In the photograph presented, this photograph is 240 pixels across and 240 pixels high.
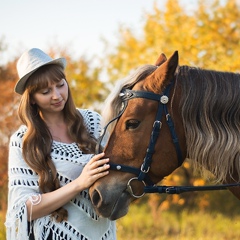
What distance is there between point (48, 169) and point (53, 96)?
19.2 inches

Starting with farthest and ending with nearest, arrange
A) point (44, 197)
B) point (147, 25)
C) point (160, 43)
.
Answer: point (147, 25) < point (160, 43) < point (44, 197)

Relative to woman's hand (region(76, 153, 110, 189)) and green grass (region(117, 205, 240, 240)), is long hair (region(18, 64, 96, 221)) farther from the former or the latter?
green grass (region(117, 205, 240, 240))

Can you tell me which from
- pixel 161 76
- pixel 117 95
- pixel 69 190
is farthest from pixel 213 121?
pixel 69 190

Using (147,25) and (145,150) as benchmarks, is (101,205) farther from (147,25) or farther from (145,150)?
(147,25)

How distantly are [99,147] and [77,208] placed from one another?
436mm

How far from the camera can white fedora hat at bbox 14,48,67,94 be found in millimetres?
3256

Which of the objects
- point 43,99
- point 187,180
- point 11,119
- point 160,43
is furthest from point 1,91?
point 43,99

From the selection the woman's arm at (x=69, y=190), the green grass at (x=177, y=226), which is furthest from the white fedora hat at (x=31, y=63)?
the green grass at (x=177, y=226)

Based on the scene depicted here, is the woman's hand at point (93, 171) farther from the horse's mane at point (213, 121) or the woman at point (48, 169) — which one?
the horse's mane at point (213, 121)

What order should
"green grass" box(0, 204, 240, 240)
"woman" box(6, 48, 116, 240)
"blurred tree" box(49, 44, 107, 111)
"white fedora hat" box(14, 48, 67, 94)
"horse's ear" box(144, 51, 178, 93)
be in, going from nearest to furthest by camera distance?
"horse's ear" box(144, 51, 178, 93) < "woman" box(6, 48, 116, 240) < "white fedora hat" box(14, 48, 67, 94) < "green grass" box(0, 204, 240, 240) < "blurred tree" box(49, 44, 107, 111)

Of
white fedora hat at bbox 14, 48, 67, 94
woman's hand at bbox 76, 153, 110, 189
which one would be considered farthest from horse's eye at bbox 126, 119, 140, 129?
white fedora hat at bbox 14, 48, 67, 94

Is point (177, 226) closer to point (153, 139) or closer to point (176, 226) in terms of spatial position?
point (176, 226)

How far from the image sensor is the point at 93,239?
3.25 metres

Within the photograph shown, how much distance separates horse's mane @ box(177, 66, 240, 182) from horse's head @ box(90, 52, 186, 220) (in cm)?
7
